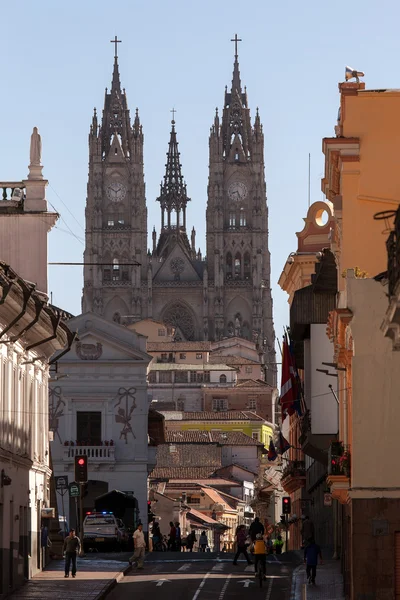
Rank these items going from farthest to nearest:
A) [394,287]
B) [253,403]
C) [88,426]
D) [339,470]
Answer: [253,403] < [88,426] < [339,470] < [394,287]

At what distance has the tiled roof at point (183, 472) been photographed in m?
113

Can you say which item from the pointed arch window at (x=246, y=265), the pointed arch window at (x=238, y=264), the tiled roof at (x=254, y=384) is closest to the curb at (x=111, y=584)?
the tiled roof at (x=254, y=384)

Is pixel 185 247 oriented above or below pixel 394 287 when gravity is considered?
above

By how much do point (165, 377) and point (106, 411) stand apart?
90.9 metres

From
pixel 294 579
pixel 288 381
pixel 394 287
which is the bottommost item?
pixel 294 579

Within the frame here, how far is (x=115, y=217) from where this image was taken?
18100 centimetres

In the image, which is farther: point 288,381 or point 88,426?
point 88,426

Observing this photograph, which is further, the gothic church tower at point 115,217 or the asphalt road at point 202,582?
the gothic church tower at point 115,217

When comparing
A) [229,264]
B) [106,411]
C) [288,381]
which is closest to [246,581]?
[288,381]

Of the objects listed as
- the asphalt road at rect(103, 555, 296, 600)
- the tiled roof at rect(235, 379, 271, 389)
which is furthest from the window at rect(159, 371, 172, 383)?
the asphalt road at rect(103, 555, 296, 600)

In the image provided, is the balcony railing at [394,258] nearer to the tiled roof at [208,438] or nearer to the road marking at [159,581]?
the road marking at [159,581]

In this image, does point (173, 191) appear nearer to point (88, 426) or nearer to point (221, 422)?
point (221, 422)

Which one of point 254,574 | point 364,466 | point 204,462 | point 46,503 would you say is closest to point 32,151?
point 46,503

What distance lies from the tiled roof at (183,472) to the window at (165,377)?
134 ft
